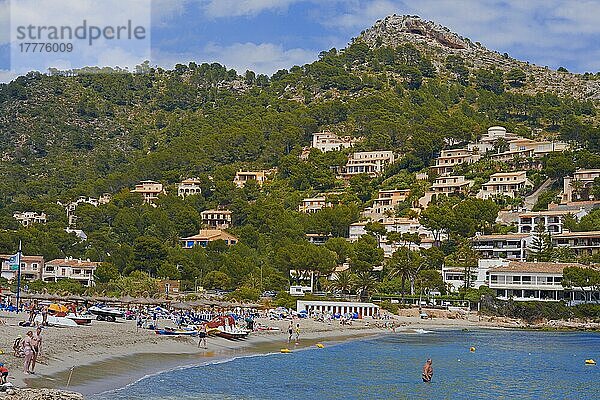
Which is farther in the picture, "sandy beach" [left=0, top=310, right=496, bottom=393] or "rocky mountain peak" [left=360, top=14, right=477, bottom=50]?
"rocky mountain peak" [left=360, top=14, right=477, bottom=50]

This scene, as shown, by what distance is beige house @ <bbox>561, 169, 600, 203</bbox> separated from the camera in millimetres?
94312

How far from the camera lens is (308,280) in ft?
255

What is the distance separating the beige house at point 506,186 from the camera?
325 ft

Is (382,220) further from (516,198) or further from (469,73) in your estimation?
(469,73)

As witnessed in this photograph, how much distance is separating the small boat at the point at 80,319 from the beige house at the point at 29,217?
221ft

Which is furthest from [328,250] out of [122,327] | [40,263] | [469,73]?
[469,73]

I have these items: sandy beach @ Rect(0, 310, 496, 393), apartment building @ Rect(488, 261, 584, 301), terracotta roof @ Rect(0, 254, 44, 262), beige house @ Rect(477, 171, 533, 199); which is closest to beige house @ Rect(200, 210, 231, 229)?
terracotta roof @ Rect(0, 254, 44, 262)

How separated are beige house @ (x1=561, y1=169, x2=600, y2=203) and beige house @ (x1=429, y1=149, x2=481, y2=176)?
56.0 feet

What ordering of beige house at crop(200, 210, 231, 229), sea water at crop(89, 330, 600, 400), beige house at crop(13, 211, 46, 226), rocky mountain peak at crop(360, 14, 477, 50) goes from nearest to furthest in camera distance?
sea water at crop(89, 330, 600, 400) < beige house at crop(200, 210, 231, 229) < beige house at crop(13, 211, 46, 226) < rocky mountain peak at crop(360, 14, 477, 50)

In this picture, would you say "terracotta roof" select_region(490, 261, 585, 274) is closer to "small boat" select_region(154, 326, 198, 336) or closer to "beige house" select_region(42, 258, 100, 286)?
"small boat" select_region(154, 326, 198, 336)

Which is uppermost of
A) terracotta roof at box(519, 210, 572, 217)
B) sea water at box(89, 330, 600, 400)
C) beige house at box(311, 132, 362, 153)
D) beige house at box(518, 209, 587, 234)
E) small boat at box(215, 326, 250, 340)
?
beige house at box(311, 132, 362, 153)

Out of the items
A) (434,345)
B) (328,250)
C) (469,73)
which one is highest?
(469,73)

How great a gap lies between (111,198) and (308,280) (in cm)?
4879

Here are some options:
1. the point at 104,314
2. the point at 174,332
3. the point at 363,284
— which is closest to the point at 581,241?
the point at 363,284
